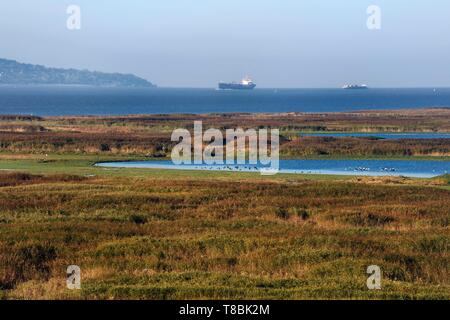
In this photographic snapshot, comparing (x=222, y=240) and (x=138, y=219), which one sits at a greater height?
(x=222, y=240)

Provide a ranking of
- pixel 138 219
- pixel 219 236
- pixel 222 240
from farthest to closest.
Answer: pixel 138 219 → pixel 219 236 → pixel 222 240

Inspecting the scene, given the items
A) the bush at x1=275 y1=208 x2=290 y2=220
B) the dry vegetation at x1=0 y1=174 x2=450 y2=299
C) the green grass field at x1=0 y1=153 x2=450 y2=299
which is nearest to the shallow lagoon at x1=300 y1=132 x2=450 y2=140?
the green grass field at x1=0 y1=153 x2=450 y2=299

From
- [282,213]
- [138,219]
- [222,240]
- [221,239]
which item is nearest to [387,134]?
[282,213]

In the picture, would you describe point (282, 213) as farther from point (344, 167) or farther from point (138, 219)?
point (344, 167)

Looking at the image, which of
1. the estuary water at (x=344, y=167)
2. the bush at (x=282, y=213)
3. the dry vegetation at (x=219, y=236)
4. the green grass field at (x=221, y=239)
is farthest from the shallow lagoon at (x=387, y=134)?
the bush at (x=282, y=213)

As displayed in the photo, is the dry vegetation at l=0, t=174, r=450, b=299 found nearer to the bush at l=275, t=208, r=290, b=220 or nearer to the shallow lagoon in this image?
the bush at l=275, t=208, r=290, b=220

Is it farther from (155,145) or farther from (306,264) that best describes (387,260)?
(155,145)
